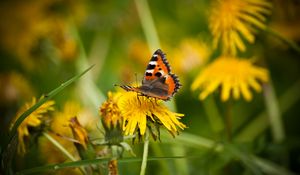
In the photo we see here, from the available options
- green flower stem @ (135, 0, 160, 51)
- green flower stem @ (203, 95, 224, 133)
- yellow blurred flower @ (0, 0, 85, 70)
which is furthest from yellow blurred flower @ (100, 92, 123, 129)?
yellow blurred flower @ (0, 0, 85, 70)

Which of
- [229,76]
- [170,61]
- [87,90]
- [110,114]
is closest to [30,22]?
[87,90]

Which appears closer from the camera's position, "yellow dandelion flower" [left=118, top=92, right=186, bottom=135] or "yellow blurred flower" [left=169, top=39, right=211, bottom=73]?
"yellow dandelion flower" [left=118, top=92, right=186, bottom=135]

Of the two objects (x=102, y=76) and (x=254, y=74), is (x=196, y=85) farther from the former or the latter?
(x=102, y=76)

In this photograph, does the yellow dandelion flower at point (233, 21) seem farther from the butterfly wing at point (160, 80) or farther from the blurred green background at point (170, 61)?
the butterfly wing at point (160, 80)

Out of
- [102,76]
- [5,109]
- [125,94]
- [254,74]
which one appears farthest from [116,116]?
[102,76]

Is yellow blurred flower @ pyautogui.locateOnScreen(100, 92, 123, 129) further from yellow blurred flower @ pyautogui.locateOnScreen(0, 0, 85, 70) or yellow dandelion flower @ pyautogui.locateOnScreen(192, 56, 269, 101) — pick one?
yellow blurred flower @ pyautogui.locateOnScreen(0, 0, 85, 70)

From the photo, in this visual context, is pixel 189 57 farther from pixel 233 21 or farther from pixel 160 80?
pixel 160 80
